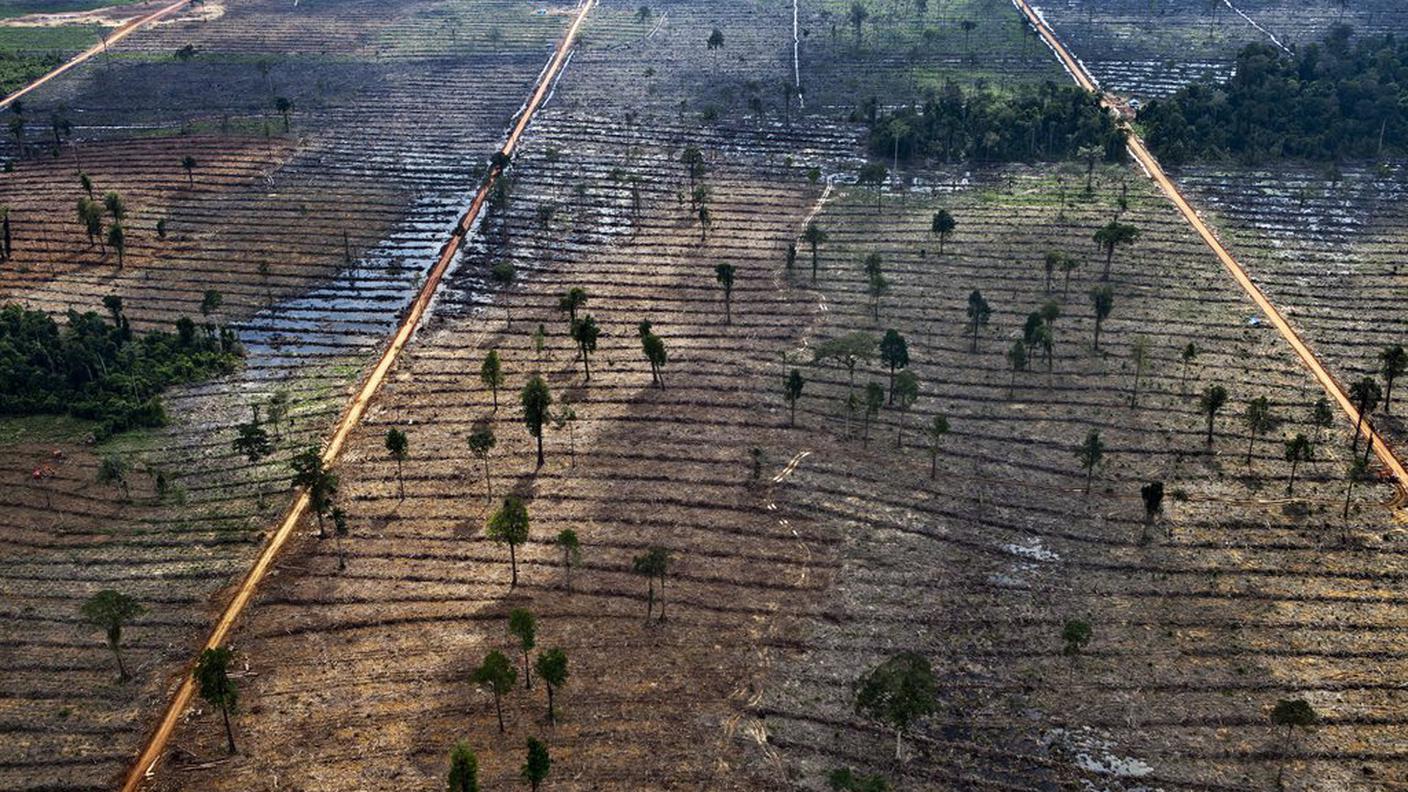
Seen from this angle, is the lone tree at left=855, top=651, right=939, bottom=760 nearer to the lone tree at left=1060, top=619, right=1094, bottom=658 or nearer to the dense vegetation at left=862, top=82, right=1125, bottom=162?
the lone tree at left=1060, top=619, right=1094, bottom=658

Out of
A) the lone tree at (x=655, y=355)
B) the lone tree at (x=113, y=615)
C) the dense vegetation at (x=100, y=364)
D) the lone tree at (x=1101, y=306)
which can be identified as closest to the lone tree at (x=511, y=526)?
the lone tree at (x=113, y=615)

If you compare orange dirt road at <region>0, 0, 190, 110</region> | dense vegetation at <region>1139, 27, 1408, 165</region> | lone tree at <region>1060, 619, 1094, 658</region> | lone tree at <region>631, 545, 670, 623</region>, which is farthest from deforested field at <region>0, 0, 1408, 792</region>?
orange dirt road at <region>0, 0, 190, 110</region>

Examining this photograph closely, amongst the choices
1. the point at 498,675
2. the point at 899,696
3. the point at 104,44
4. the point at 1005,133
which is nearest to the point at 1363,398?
the point at 899,696

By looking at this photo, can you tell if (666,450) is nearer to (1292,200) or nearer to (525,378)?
(525,378)

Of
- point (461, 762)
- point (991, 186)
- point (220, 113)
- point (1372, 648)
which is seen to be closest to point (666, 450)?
point (461, 762)

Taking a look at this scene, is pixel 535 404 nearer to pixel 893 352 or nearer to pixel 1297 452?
pixel 893 352

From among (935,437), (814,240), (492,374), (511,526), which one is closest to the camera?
(511,526)

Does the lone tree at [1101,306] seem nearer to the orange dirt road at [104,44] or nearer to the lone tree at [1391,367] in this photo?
the lone tree at [1391,367]
